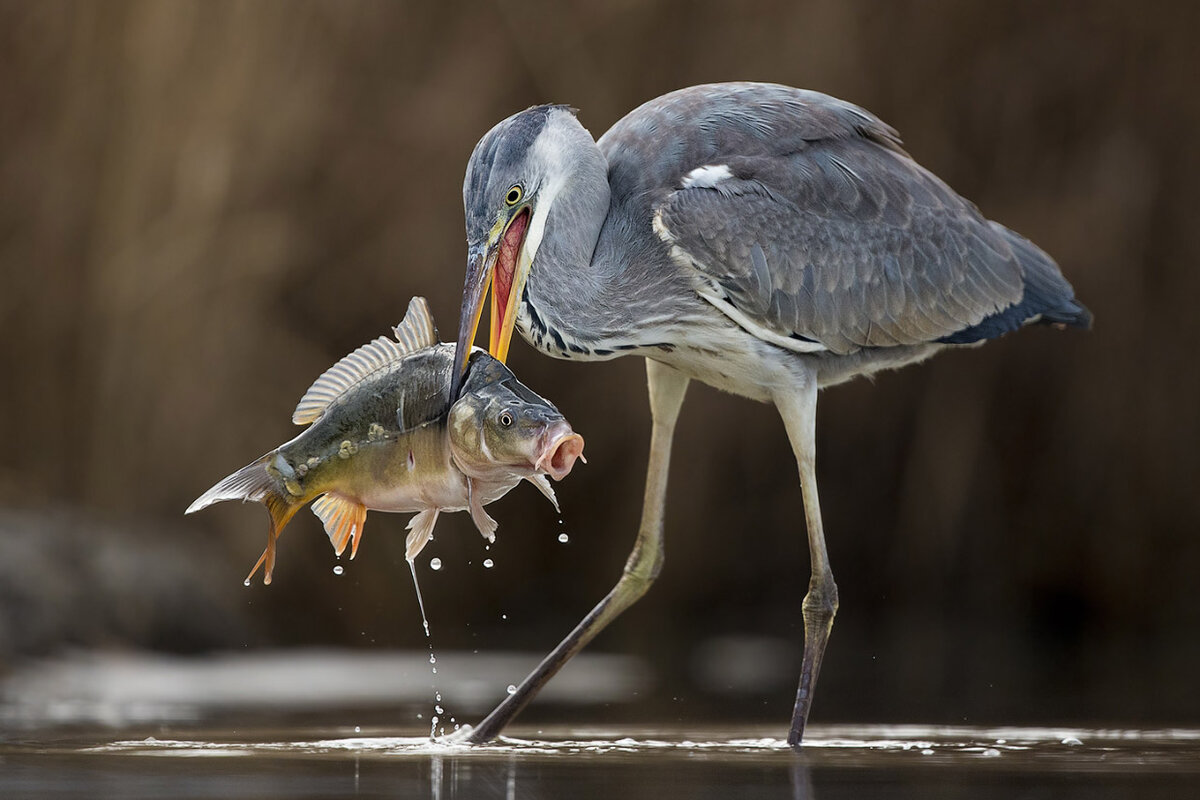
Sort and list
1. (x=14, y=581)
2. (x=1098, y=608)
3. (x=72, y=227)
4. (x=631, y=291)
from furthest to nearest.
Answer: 1. (x=1098, y=608)
2. (x=72, y=227)
3. (x=14, y=581)
4. (x=631, y=291)

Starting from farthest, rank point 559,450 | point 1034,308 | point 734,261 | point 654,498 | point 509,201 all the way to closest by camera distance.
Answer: point 1034,308
point 654,498
point 734,261
point 509,201
point 559,450

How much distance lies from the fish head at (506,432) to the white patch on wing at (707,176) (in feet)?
5.10

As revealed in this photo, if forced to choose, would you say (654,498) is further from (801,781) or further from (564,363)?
(564,363)

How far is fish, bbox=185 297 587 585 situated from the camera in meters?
5.33

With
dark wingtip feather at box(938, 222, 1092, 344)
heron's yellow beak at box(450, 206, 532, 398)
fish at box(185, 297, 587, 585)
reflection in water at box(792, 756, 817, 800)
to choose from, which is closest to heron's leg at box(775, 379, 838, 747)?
reflection in water at box(792, 756, 817, 800)

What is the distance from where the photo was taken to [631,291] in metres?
6.63

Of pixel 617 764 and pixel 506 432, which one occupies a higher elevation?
pixel 506 432

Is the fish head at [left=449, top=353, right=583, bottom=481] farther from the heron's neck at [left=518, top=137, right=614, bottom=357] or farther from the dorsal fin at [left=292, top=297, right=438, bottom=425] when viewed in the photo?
the heron's neck at [left=518, top=137, right=614, bottom=357]

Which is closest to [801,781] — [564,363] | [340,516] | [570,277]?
[340,516]

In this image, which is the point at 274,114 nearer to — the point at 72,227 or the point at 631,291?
the point at 72,227

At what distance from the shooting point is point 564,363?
10.2 meters

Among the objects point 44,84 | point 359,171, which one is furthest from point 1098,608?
point 44,84

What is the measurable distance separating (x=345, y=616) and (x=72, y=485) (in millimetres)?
1547

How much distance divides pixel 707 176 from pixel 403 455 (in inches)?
71.7
